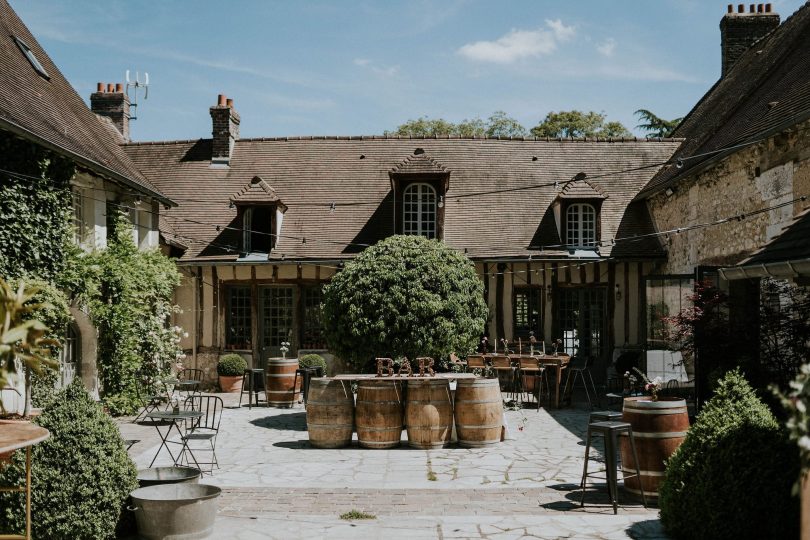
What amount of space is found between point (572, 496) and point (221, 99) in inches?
599

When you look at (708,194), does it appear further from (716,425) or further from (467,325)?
(716,425)

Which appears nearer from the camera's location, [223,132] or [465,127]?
[223,132]

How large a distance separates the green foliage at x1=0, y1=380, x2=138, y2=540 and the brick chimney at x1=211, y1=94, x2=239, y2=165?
14.7 metres

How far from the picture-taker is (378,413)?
9508 millimetres

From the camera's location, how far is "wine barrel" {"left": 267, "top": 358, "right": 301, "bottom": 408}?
13445mm

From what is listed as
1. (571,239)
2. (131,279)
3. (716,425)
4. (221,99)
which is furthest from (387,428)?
(221,99)

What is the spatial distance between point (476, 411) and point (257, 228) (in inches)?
380

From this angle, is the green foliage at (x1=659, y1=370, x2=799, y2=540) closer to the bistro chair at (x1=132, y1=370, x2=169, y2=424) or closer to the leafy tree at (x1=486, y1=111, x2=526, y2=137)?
the bistro chair at (x1=132, y1=370, x2=169, y2=424)

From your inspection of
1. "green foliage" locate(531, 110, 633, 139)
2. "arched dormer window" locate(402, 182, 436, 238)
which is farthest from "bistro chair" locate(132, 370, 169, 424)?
"green foliage" locate(531, 110, 633, 139)

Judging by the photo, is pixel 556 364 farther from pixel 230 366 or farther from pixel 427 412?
pixel 230 366

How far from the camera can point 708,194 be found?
45.3ft

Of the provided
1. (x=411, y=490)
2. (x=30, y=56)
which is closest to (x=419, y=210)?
(x=30, y=56)

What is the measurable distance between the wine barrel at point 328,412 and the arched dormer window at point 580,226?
29.4ft

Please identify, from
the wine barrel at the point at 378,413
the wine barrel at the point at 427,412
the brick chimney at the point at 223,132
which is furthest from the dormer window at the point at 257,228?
the wine barrel at the point at 427,412
